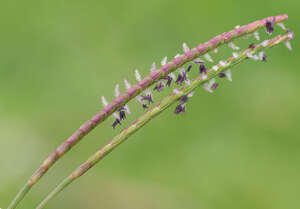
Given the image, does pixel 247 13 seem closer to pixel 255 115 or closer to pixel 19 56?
pixel 255 115

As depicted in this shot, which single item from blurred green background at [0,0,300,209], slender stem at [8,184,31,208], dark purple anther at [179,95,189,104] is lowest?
slender stem at [8,184,31,208]

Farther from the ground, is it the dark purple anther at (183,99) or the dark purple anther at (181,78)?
the dark purple anther at (181,78)

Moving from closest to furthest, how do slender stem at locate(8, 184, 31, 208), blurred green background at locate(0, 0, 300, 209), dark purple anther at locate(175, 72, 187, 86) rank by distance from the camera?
slender stem at locate(8, 184, 31, 208)
dark purple anther at locate(175, 72, 187, 86)
blurred green background at locate(0, 0, 300, 209)

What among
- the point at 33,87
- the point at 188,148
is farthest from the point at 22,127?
the point at 188,148

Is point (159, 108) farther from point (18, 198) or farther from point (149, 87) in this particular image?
point (18, 198)

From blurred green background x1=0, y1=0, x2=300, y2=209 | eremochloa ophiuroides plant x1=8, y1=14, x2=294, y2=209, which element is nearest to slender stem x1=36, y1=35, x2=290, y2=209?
eremochloa ophiuroides plant x1=8, y1=14, x2=294, y2=209

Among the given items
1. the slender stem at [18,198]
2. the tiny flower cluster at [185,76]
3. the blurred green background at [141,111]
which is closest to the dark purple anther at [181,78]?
the tiny flower cluster at [185,76]

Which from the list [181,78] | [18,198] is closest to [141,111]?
[181,78]

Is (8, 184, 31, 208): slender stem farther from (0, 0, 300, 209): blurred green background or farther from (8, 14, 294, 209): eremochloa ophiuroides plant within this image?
(0, 0, 300, 209): blurred green background

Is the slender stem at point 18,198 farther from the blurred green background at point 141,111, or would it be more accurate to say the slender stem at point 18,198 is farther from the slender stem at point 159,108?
the blurred green background at point 141,111
